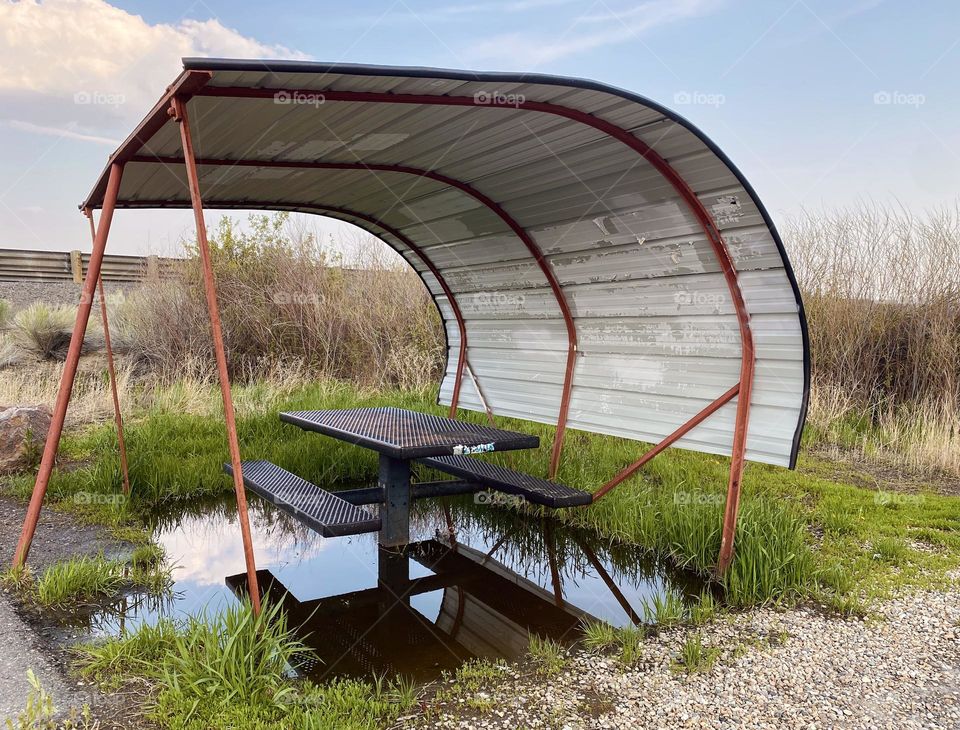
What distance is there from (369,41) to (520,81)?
1572 millimetres

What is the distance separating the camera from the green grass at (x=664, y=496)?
461cm

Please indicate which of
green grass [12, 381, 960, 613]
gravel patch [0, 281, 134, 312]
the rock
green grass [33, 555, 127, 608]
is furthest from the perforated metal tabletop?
gravel patch [0, 281, 134, 312]

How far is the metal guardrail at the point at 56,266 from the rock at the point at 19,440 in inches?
459

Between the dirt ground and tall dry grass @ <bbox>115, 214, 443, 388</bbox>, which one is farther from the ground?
tall dry grass @ <bbox>115, 214, 443, 388</bbox>

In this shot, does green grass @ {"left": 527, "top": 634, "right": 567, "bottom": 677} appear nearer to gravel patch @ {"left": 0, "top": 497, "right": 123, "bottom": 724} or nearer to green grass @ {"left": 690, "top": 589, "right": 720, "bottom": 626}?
green grass @ {"left": 690, "top": 589, "right": 720, "bottom": 626}

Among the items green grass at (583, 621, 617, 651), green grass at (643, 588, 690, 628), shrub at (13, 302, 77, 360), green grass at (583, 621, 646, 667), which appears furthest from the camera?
shrub at (13, 302, 77, 360)

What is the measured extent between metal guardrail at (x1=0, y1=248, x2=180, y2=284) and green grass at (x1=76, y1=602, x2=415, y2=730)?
1640 centimetres

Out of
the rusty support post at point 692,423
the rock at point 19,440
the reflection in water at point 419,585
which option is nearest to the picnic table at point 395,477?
the reflection in water at point 419,585

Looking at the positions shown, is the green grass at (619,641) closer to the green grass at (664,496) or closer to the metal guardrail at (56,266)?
the green grass at (664,496)

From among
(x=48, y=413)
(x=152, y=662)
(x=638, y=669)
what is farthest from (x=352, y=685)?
(x=48, y=413)

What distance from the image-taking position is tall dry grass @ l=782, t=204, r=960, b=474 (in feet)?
31.2

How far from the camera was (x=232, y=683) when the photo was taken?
3008 mm

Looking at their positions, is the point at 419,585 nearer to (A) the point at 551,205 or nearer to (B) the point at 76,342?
(B) the point at 76,342

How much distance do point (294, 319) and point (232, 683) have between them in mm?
10802
